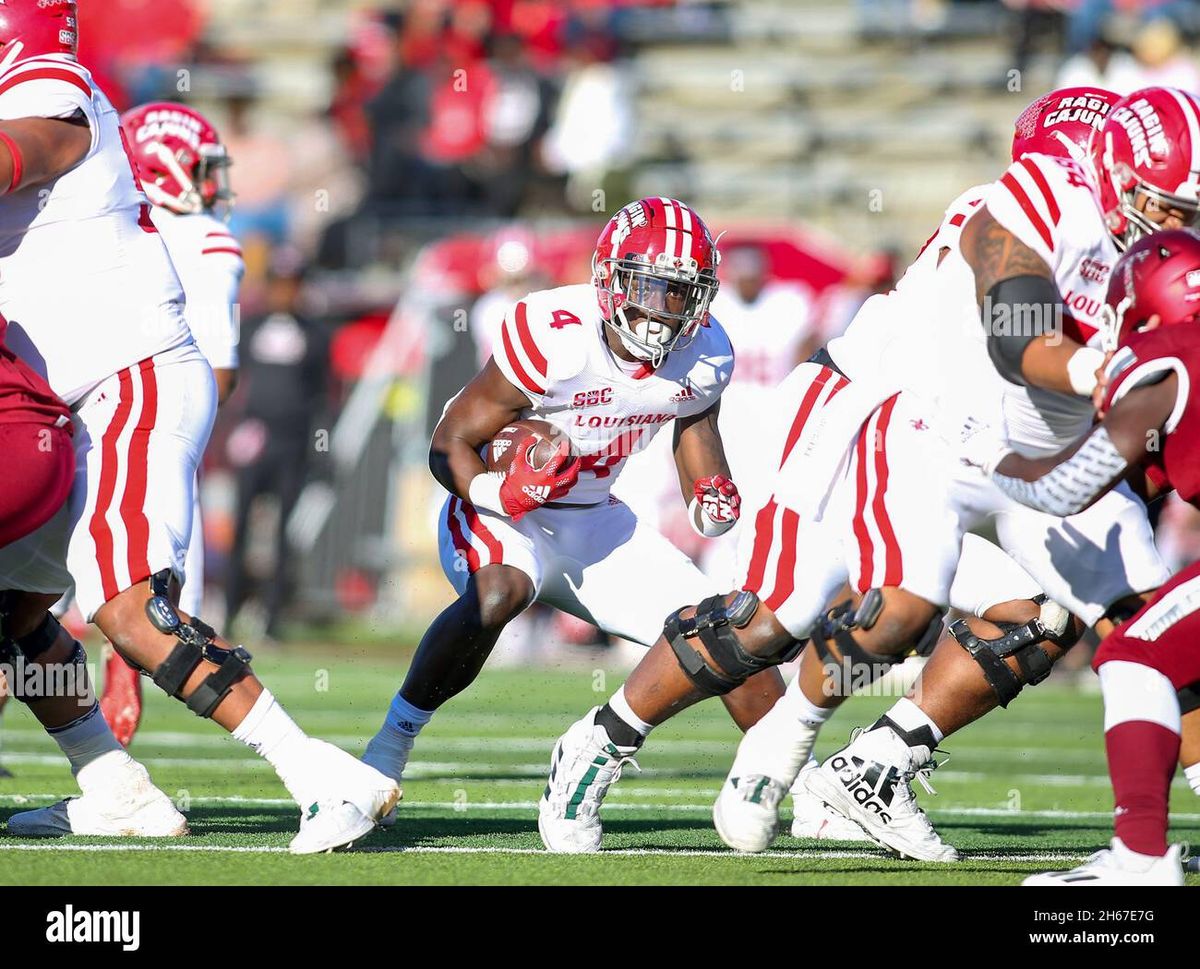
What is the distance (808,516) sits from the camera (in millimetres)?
5188

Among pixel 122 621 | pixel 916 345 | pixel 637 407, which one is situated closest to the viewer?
pixel 122 621

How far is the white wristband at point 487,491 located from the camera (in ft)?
17.7

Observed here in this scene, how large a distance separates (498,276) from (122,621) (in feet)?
26.9

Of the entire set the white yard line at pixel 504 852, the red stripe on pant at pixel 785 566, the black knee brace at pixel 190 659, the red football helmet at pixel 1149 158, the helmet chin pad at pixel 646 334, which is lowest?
the white yard line at pixel 504 852

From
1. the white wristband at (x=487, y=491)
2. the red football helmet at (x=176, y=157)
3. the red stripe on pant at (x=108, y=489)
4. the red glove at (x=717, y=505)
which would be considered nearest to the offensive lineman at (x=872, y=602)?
the red glove at (x=717, y=505)

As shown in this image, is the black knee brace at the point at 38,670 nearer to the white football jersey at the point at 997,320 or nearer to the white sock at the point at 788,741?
the white sock at the point at 788,741

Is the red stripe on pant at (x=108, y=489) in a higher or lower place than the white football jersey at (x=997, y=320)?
lower

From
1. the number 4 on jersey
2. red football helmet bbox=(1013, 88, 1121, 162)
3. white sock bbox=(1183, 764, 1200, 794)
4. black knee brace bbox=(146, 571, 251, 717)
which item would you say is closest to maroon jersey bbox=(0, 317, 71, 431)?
black knee brace bbox=(146, 571, 251, 717)

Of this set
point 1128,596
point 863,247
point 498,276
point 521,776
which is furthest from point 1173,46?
point 1128,596

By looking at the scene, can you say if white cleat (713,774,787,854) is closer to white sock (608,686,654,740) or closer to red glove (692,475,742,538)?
white sock (608,686,654,740)

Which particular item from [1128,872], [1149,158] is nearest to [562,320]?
[1149,158]

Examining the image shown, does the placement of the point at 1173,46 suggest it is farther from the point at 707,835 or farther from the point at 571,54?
the point at 707,835

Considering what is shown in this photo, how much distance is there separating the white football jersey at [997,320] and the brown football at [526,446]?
2.80 feet
